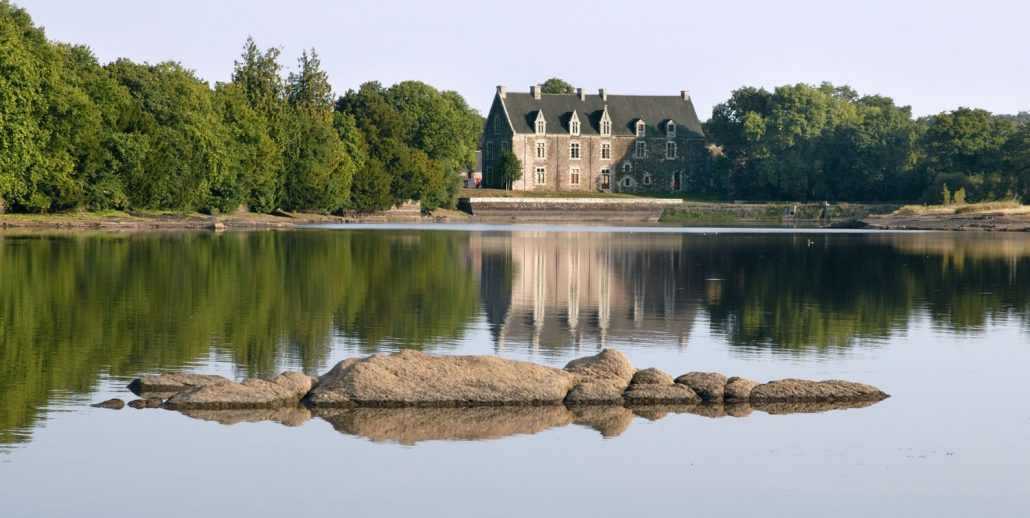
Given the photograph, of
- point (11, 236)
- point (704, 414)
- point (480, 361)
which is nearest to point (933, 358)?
point (704, 414)

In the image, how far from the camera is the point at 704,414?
20047 millimetres

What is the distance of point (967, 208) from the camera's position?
11869 cm

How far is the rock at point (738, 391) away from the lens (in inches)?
820

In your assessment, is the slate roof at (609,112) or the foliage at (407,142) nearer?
the foliage at (407,142)

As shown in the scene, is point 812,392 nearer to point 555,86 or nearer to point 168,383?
point 168,383

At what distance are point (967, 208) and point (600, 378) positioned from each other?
10527 cm

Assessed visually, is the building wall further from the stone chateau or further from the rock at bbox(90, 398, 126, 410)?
the rock at bbox(90, 398, 126, 410)

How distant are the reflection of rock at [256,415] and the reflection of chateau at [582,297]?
8633 millimetres

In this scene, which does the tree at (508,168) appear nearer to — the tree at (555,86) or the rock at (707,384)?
the tree at (555,86)

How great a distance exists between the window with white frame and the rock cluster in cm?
13765

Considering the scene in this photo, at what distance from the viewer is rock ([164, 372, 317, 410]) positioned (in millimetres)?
19656

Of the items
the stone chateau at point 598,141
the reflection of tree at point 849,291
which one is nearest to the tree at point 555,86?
the stone chateau at point 598,141

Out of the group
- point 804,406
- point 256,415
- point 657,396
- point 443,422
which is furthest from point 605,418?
point 256,415

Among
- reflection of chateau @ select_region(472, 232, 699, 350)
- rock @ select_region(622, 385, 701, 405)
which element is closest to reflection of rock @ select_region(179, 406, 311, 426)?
rock @ select_region(622, 385, 701, 405)
